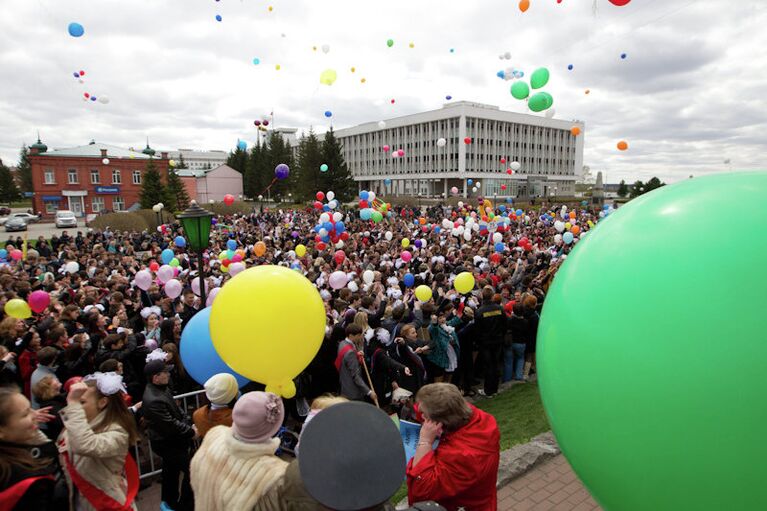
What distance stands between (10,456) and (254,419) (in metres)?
1.26

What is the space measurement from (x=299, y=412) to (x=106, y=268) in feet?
29.7

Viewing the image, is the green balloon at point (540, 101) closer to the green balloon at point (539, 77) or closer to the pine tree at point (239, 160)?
the green balloon at point (539, 77)

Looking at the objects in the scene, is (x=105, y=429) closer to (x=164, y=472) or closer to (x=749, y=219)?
(x=164, y=472)

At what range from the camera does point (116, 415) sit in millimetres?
2904

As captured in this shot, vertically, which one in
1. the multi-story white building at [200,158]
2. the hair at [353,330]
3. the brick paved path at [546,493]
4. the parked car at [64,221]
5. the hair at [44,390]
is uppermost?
the multi-story white building at [200,158]

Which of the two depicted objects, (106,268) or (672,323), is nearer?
→ (672,323)

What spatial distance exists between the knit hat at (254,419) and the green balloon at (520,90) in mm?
10118

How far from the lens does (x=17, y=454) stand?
2211mm

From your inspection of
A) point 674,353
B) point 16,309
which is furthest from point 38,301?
point 674,353

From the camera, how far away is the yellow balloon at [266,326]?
3.42 metres

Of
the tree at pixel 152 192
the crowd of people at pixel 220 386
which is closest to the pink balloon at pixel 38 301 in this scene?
the crowd of people at pixel 220 386

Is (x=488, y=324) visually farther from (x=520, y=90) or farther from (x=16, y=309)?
(x=16, y=309)

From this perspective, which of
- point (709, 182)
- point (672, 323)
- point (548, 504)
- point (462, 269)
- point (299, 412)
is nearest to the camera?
point (672, 323)

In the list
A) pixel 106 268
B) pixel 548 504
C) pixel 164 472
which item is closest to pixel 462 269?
pixel 548 504
